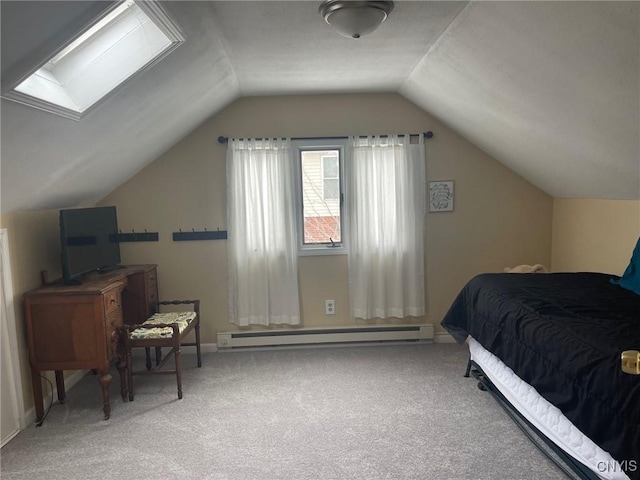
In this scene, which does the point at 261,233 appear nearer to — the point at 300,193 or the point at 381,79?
the point at 300,193

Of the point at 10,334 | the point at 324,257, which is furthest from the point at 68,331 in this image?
the point at 324,257

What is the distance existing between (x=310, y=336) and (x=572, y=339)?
2379mm

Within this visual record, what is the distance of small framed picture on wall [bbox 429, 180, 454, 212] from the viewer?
389 centimetres

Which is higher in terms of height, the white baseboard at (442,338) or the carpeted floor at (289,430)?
the white baseboard at (442,338)

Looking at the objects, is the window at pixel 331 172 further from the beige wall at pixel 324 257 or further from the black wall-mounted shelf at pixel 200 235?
the black wall-mounted shelf at pixel 200 235

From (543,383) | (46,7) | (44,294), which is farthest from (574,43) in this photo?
(44,294)

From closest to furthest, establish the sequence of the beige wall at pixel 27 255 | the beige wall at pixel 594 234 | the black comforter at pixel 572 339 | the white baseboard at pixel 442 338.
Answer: the black comforter at pixel 572 339
the beige wall at pixel 27 255
the beige wall at pixel 594 234
the white baseboard at pixel 442 338

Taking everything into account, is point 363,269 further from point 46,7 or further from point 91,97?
point 46,7

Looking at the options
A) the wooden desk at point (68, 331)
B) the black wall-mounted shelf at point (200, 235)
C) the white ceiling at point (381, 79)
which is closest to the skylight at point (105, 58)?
the white ceiling at point (381, 79)

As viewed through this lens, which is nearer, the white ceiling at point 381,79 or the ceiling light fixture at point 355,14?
the white ceiling at point 381,79

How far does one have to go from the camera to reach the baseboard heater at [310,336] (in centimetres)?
389

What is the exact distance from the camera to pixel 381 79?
3.38 metres

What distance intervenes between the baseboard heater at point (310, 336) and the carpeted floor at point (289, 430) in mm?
366

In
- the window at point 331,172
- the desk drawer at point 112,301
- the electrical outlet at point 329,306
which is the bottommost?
the electrical outlet at point 329,306
